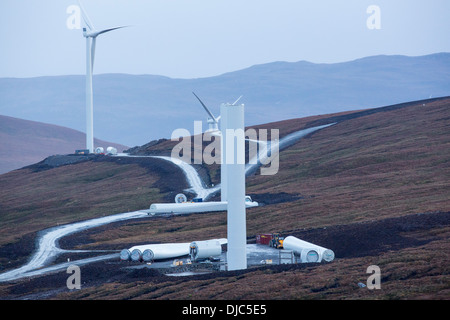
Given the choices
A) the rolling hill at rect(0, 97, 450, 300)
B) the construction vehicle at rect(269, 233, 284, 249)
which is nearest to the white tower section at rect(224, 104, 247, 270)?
the rolling hill at rect(0, 97, 450, 300)

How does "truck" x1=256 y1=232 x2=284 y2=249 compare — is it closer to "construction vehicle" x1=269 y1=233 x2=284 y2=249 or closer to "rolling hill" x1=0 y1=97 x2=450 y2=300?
"construction vehicle" x1=269 y1=233 x2=284 y2=249

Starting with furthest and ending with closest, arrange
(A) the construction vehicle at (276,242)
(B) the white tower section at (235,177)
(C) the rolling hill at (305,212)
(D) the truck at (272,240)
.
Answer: (D) the truck at (272,240)
(A) the construction vehicle at (276,242)
(B) the white tower section at (235,177)
(C) the rolling hill at (305,212)

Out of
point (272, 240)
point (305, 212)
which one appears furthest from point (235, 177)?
point (305, 212)

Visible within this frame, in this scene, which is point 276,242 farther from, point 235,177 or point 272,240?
point 235,177

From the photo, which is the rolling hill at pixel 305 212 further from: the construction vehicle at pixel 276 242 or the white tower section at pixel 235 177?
the construction vehicle at pixel 276 242

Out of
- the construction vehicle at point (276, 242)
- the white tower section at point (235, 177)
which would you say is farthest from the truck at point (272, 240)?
the white tower section at point (235, 177)
